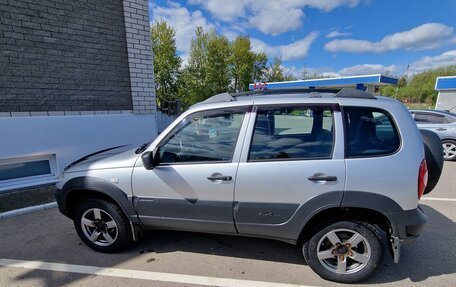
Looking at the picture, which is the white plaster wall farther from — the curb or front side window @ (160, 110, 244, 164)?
front side window @ (160, 110, 244, 164)

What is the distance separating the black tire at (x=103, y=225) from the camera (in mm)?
3000

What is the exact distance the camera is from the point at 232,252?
Answer: 10.3 ft

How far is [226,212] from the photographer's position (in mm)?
2641

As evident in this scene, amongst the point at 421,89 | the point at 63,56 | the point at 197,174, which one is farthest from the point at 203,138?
the point at 421,89

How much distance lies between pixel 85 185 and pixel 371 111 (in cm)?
309

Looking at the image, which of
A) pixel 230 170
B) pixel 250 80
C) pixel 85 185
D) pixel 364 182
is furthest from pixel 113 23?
pixel 250 80

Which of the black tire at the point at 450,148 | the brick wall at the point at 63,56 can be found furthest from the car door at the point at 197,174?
the black tire at the point at 450,148

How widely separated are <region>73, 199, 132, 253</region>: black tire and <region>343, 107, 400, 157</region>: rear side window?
2.56 metres

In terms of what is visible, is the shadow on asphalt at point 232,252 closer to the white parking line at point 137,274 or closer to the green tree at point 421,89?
the white parking line at point 137,274

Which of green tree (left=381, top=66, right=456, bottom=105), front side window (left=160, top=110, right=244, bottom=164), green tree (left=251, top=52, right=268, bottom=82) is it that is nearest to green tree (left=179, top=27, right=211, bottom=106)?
green tree (left=251, top=52, right=268, bottom=82)

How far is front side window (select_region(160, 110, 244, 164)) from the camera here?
266cm

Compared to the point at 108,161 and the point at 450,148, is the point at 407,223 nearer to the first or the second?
the point at 108,161

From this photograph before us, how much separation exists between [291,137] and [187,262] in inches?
71.3

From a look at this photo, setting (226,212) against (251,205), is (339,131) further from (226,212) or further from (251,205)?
(226,212)
